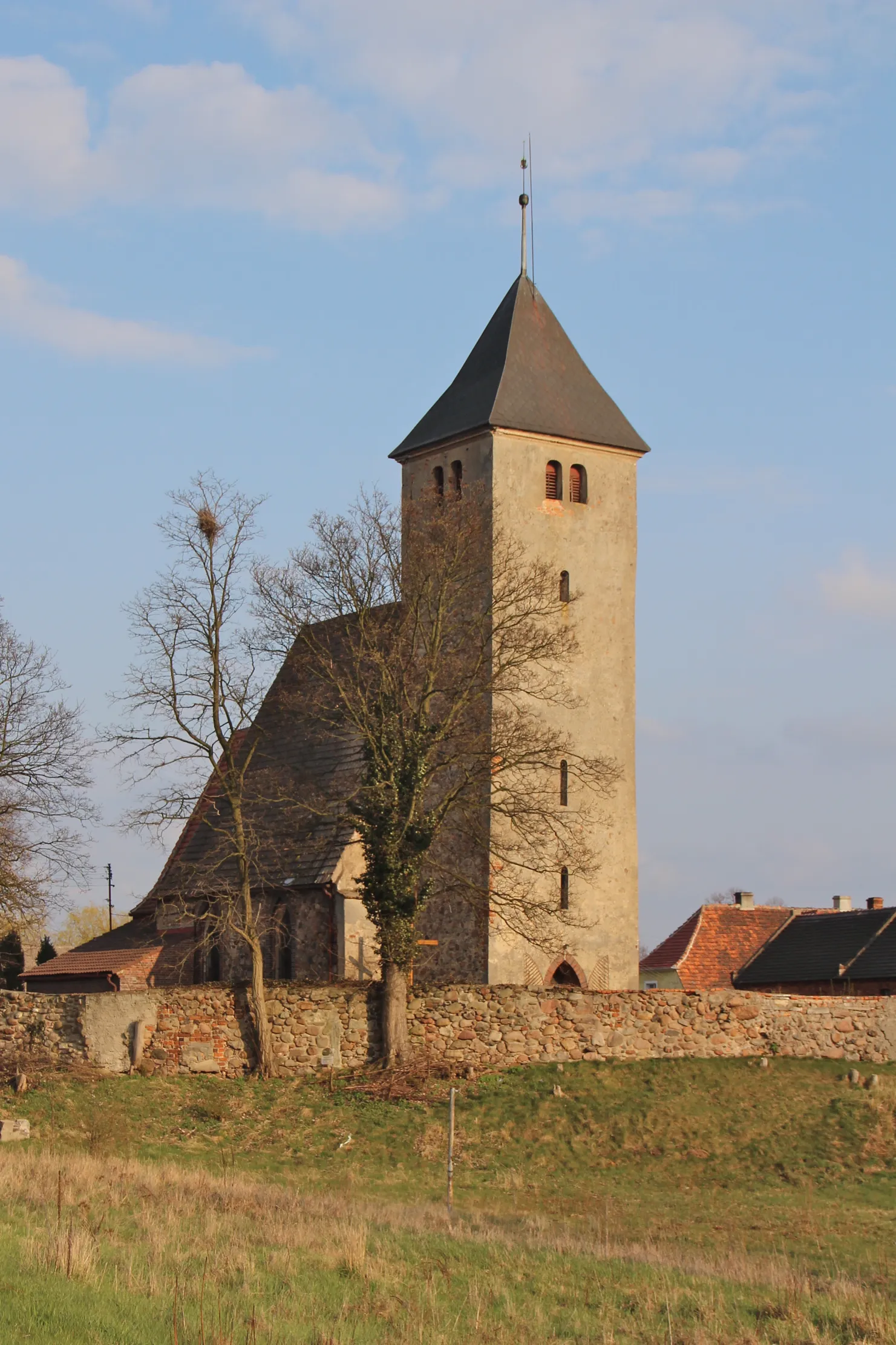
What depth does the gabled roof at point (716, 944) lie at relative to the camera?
52.7m

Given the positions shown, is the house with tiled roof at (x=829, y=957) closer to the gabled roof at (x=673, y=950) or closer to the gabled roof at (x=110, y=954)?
the gabled roof at (x=673, y=950)

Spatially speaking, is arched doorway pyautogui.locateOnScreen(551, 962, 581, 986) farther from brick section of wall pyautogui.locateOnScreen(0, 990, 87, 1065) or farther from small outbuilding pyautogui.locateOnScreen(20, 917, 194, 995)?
brick section of wall pyautogui.locateOnScreen(0, 990, 87, 1065)

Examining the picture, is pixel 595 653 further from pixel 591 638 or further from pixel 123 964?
pixel 123 964

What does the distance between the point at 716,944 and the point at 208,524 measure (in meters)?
28.0

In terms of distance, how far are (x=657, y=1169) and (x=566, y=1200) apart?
3.48m

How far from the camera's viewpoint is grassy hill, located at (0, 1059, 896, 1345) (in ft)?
42.0

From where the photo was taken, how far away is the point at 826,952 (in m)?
49.0

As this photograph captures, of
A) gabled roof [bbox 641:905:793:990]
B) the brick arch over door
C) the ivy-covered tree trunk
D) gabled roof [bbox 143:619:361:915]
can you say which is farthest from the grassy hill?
gabled roof [bbox 641:905:793:990]

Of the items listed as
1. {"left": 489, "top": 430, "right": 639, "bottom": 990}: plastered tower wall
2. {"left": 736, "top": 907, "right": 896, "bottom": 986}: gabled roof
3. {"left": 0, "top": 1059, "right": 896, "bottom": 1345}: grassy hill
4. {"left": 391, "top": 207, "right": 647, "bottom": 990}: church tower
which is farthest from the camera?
{"left": 736, "top": 907, "right": 896, "bottom": 986}: gabled roof

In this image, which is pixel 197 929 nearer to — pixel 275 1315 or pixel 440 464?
pixel 440 464

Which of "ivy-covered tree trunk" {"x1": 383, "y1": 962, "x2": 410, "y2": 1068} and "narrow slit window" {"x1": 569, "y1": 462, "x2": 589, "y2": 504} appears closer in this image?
"ivy-covered tree trunk" {"x1": 383, "y1": 962, "x2": 410, "y2": 1068}

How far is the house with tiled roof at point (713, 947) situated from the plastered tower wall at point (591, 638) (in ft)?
53.2

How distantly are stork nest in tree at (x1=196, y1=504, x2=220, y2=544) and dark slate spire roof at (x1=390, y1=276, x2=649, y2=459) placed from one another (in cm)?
757

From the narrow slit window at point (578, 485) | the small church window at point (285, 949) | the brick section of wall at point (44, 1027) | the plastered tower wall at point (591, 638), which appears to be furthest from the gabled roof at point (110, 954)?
the narrow slit window at point (578, 485)
